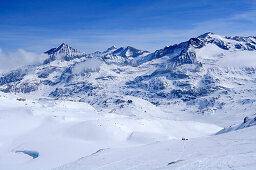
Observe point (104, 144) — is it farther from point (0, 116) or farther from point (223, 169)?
point (223, 169)

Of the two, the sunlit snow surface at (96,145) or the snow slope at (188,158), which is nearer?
the snow slope at (188,158)

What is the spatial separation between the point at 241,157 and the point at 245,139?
11.2 metres

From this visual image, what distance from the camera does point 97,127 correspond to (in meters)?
64.5

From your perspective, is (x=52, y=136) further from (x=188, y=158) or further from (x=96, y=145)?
(x=188, y=158)

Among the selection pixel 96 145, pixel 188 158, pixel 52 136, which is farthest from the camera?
pixel 52 136

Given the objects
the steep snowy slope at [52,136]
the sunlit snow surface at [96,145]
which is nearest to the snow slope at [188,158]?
the sunlit snow surface at [96,145]

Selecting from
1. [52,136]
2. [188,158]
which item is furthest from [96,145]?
[188,158]

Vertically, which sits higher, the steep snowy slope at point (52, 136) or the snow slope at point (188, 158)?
the snow slope at point (188, 158)

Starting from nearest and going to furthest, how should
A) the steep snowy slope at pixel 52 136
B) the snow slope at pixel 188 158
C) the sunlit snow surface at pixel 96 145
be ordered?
→ 1. the snow slope at pixel 188 158
2. the sunlit snow surface at pixel 96 145
3. the steep snowy slope at pixel 52 136

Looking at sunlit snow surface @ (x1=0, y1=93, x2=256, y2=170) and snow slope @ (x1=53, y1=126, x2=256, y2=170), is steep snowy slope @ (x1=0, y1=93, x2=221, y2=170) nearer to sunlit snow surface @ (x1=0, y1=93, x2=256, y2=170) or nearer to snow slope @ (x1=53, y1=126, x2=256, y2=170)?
sunlit snow surface @ (x1=0, y1=93, x2=256, y2=170)

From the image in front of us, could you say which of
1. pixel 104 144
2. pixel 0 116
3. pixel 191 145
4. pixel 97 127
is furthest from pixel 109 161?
pixel 0 116

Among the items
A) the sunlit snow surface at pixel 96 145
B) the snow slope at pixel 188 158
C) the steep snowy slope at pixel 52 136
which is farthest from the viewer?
the steep snowy slope at pixel 52 136

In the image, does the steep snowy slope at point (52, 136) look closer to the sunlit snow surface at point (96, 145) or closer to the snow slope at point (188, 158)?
the sunlit snow surface at point (96, 145)

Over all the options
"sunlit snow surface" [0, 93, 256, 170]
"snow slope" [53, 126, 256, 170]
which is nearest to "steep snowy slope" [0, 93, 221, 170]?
"sunlit snow surface" [0, 93, 256, 170]
